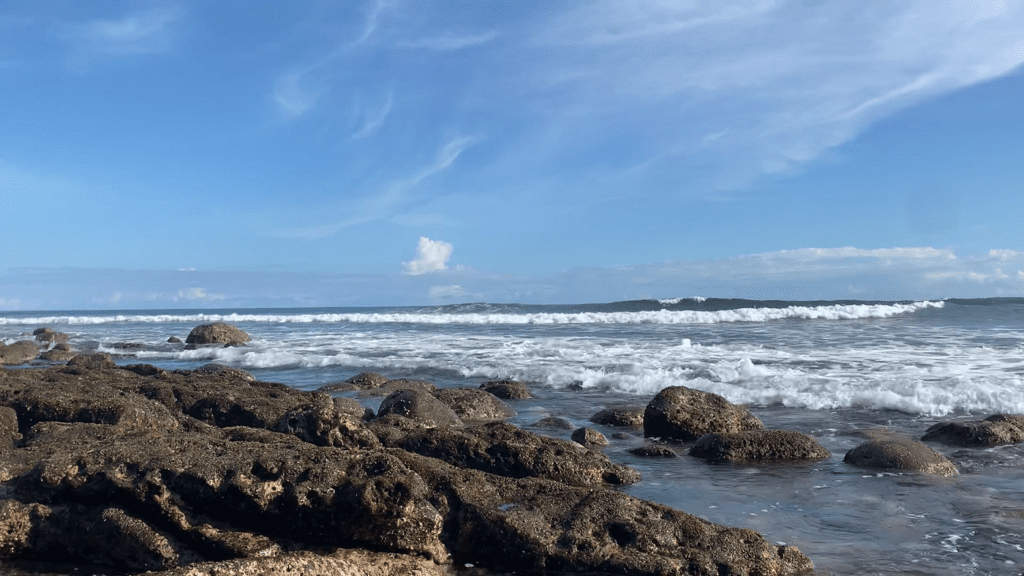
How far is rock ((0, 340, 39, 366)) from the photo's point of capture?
18.1m

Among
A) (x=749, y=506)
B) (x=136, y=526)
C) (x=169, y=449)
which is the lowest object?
(x=749, y=506)

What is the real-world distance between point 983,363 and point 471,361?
34.8 feet

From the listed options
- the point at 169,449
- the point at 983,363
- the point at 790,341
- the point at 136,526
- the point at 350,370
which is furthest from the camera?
the point at 790,341

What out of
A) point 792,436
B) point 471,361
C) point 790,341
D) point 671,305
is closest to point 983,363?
point 790,341

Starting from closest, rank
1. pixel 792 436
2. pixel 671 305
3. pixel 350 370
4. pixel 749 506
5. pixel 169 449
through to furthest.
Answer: pixel 169 449 < pixel 749 506 < pixel 792 436 < pixel 350 370 < pixel 671 305

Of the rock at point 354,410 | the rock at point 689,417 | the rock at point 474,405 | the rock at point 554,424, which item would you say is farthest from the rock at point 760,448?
the rock at point 354,410

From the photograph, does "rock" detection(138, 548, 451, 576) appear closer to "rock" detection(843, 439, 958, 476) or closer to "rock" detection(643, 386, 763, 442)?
"rock" detection(843, 439, 958, 476)

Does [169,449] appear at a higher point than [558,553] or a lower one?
higher

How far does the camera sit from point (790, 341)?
1922 cm

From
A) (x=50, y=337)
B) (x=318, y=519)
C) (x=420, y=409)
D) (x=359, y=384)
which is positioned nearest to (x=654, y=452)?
(x=420, y=409)

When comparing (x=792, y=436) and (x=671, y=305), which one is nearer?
(x=792, y=436)

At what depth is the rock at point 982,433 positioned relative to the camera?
7594 mm

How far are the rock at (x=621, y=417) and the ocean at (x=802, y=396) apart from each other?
0.91ft

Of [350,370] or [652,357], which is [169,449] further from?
[652,357]
